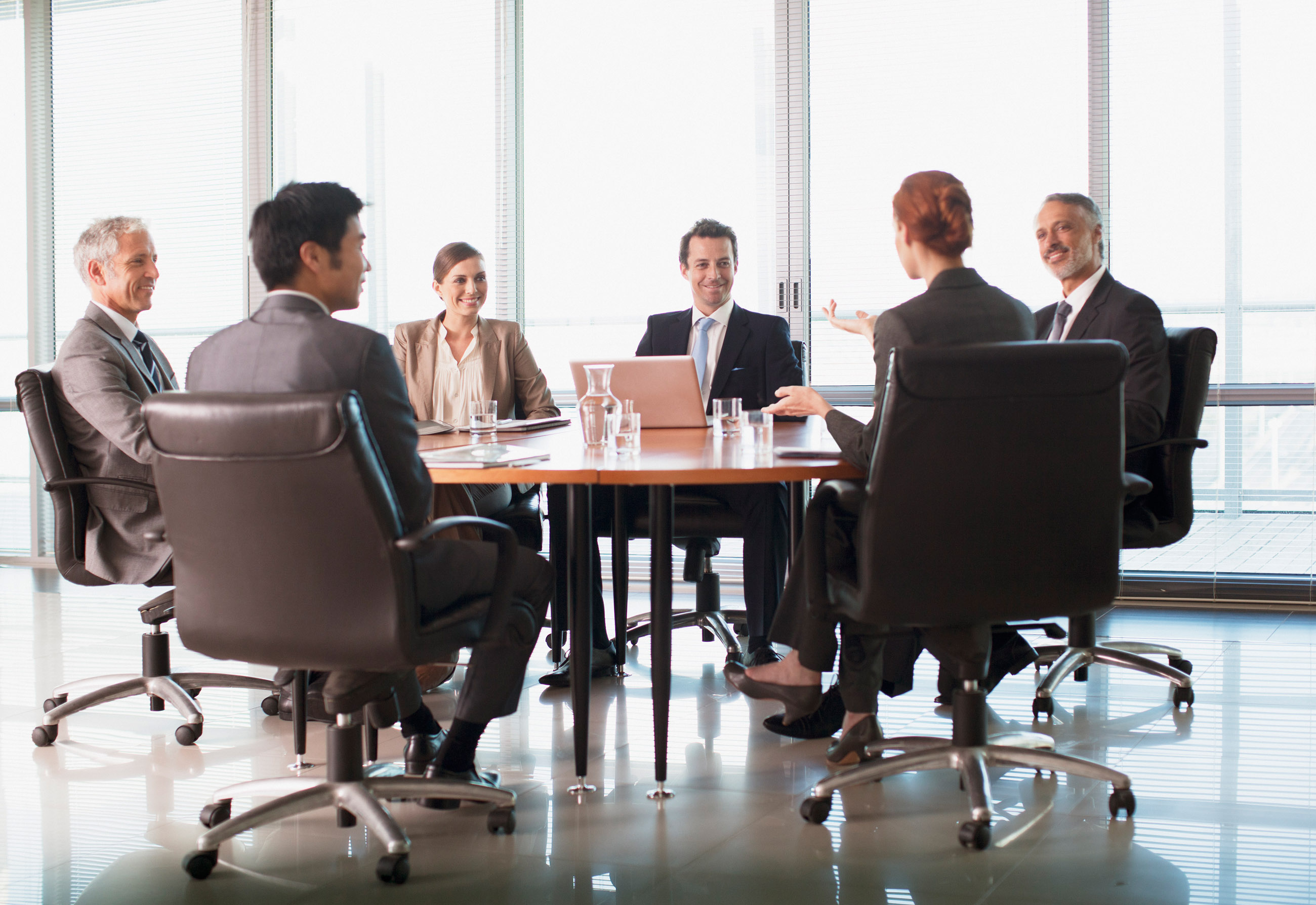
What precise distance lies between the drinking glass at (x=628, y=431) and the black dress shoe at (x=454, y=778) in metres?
0.85

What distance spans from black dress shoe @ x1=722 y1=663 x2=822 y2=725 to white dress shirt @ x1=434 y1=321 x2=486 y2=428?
1.75 m

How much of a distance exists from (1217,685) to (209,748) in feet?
9.75

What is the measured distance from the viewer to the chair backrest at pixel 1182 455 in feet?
11.7

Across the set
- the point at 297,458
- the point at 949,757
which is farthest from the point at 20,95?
the point at 949,757

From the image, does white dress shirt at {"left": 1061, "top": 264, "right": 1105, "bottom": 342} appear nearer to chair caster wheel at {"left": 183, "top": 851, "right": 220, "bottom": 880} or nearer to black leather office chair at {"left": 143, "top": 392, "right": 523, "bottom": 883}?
black leather office chair at {"left": 143, "top": 392, "right": 523, "bottom": 883}

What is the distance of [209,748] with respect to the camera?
3.30m

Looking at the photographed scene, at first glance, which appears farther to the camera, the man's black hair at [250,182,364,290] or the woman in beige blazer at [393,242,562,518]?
the woman in beige blazer at [393,242,562,518]

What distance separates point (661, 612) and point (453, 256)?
214 centimetres

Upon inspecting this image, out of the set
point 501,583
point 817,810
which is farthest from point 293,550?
point 817,810

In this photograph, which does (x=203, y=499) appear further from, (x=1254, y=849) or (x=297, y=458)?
(x=1254, y=849)

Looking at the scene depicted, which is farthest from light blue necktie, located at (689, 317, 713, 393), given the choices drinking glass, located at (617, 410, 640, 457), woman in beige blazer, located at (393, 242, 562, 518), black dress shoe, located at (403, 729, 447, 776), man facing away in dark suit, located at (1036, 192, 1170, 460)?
black dress shoe, located at (403, 729, 447, 776)

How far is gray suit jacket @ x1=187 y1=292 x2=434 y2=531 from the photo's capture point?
2.25m

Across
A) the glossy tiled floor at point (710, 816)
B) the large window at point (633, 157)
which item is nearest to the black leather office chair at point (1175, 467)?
the glossy tiled floor at point (710, 816)

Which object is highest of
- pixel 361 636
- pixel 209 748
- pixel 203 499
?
pixel 203 499
